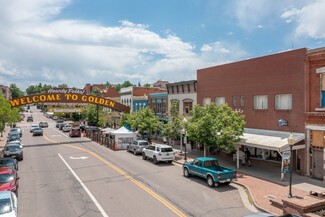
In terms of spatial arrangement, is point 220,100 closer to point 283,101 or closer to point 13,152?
point 283,101

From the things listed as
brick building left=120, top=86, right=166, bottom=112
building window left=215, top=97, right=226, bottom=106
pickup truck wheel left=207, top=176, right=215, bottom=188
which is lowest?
pickup truck wheel left=207, top=176, right=215, bottom=188

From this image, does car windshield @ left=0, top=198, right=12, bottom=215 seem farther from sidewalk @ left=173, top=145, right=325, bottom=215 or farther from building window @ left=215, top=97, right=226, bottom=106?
building window @ left=215, top=97, right=226, bottom=106

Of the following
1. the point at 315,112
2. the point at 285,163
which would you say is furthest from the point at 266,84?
the point at 285,163

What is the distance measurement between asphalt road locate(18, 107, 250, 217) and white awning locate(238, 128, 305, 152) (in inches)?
193

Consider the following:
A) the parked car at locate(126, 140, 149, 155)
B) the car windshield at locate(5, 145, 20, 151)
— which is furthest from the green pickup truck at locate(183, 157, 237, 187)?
the car windshield at locate(5, 145, 20, 151)

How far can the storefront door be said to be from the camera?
17453 mm

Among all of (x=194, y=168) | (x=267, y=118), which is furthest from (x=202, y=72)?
(x=194, y=168)

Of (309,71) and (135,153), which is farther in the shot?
(135,153)

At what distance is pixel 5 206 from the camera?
408 inches

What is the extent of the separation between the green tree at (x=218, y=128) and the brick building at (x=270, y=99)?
5.07 feet

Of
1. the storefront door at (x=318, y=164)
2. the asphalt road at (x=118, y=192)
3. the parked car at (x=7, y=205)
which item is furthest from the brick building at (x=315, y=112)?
the parked car at (x=7, y=205)

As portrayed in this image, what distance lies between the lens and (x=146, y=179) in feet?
58.5

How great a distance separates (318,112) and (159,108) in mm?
24902

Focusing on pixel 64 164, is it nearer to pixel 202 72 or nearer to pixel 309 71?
pixel 202 72
